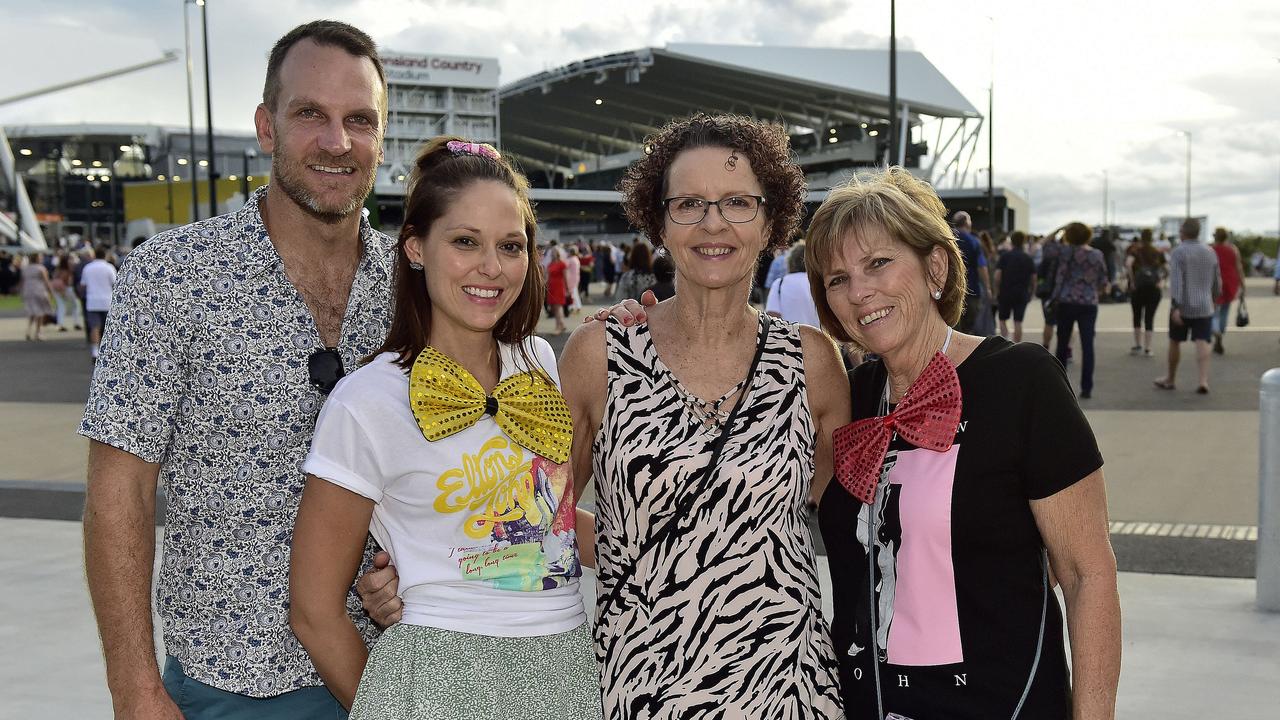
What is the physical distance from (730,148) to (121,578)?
1659 millimetres

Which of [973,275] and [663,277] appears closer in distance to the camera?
[663,277]

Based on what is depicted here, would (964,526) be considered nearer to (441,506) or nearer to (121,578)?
(441,506)

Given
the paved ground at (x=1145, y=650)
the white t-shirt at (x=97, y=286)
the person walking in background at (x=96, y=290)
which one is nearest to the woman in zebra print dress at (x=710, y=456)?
the paved ground at (x=1145, y=650)

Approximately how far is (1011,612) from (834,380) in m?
0.73

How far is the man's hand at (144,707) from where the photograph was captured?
2084mm

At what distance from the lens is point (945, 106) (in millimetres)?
63531

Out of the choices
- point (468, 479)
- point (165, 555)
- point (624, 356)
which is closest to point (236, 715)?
point (165, 555)

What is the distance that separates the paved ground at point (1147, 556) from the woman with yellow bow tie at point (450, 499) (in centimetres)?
317

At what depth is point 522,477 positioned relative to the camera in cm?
218

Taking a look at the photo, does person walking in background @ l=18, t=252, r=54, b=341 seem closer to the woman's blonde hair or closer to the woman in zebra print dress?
the woman in zebra print dress

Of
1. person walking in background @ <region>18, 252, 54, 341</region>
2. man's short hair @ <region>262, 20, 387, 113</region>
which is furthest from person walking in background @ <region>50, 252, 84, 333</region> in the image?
man's short hair @ <region>262, 20, 387, 113</region>

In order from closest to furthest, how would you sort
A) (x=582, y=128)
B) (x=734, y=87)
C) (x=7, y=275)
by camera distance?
(x=7, y=275) → (x=734, y=87) → (x=582, y=128)

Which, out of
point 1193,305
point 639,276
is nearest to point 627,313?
point 639,276

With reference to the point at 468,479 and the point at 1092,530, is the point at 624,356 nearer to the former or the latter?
the point at 468,479
